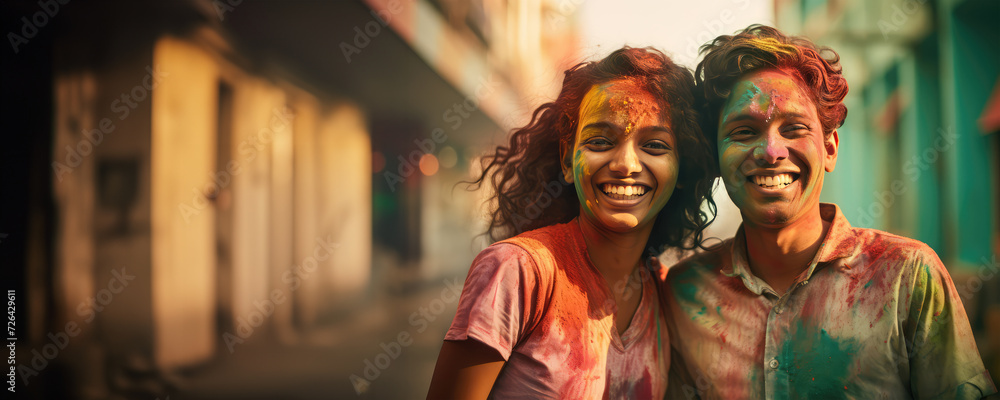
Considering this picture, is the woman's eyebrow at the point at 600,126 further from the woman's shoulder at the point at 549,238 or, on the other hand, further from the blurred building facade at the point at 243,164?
the blurred building facade at the point at 243,164

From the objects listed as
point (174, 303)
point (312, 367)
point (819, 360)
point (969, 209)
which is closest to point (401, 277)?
point (312, 367)

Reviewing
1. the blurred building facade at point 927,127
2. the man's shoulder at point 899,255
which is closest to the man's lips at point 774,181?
the man's shoulder at point 899,255

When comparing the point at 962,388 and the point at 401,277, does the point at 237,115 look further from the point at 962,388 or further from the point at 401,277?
the point at 962,388

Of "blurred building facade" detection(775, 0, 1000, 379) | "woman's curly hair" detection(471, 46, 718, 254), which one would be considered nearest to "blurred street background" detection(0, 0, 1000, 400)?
"blurred building facade" detection(775, 0, 1000, 379)

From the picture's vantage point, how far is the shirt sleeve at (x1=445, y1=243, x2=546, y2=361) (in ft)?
6.15

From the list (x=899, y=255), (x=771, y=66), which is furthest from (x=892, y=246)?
(x=771, y=66)

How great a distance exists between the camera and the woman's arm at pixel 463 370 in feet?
6.24

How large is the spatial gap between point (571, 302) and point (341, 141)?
384 cm

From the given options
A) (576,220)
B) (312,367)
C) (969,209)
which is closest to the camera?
(576,220)

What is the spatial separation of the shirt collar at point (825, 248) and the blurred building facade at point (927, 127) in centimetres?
233

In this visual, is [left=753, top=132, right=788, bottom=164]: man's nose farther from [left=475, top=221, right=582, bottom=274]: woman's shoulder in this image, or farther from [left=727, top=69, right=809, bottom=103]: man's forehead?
[left=475, top=221, right=582, bottom=274]: woman's shoulder

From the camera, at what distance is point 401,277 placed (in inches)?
201

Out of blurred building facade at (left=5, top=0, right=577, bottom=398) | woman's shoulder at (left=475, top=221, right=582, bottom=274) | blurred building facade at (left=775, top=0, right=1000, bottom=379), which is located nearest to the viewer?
woman's shoulder at (left=475, top=221, right=582, bottom=274)

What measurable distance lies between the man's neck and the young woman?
0.37 meters
